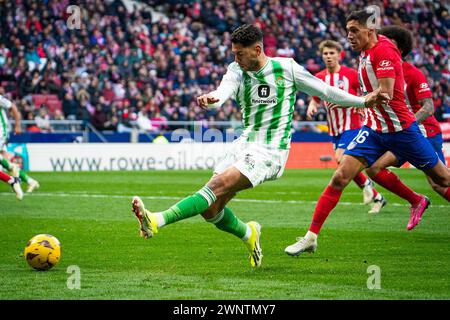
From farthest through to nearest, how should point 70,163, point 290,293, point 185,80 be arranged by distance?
1. point 185,80
2. point 70,163
3. point 290,293

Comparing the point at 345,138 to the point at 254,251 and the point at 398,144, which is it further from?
the point at 254,251

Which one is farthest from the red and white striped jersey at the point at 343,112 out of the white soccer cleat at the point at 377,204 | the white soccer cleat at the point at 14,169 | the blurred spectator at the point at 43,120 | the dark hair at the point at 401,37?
the blurred spectator at the point at 43,120

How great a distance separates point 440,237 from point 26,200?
8.22 metres

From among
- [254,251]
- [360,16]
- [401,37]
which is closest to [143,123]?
[401,37]

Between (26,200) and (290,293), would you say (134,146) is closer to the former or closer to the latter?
(26,200)

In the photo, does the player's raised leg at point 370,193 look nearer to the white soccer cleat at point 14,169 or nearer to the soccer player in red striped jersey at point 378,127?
the soccer player in red striped jersey at point 378,127

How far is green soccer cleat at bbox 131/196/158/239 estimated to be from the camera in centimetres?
660

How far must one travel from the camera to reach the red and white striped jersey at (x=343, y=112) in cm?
1369

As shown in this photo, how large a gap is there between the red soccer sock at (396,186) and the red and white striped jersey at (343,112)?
108 inches

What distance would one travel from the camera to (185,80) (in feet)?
100

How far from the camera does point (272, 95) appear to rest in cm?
759

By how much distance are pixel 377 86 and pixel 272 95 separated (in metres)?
1.80

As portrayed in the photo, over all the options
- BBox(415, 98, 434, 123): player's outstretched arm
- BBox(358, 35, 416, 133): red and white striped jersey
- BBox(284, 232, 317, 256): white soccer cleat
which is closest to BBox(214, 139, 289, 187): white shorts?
BBox(284, 232, 317, 256): white soccer cleat

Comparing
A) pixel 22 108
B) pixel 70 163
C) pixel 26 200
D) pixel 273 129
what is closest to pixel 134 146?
pixel 70 163
